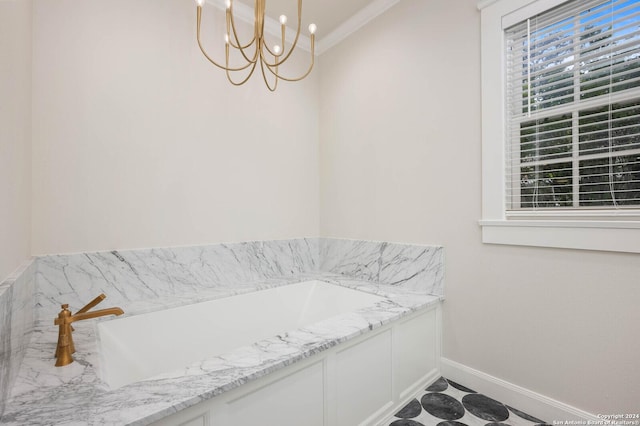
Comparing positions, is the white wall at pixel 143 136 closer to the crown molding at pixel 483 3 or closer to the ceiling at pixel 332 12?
the ceiling at pixel 332 12

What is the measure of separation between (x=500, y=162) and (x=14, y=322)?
7.63ft

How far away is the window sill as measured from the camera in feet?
4.22

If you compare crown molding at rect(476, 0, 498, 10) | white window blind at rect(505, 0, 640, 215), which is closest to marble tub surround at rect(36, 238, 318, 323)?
white window blind at rect(505, 0, 640, 215)

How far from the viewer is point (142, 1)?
6.21 feet

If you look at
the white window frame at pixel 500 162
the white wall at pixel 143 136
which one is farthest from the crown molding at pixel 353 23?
the white window frame at pixel 500 162

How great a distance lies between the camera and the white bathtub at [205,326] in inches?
58.0

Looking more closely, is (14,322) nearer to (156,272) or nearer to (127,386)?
(127,386)

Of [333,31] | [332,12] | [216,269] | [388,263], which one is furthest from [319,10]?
[216,269]

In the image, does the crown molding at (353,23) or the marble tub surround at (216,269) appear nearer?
the marble tub surround at (216,269)

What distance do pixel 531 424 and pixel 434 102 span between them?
6.29 ft

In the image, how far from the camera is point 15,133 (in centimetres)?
118

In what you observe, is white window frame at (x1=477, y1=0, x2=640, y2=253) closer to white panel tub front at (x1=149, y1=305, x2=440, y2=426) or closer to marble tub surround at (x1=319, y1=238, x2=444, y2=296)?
marble tub surround at (x1=319, y1=238, x2=444, y2=296)

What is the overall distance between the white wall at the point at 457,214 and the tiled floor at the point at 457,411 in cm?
16

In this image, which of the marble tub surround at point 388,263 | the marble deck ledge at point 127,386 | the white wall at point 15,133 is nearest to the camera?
the marble deck ledge at point 127,386
